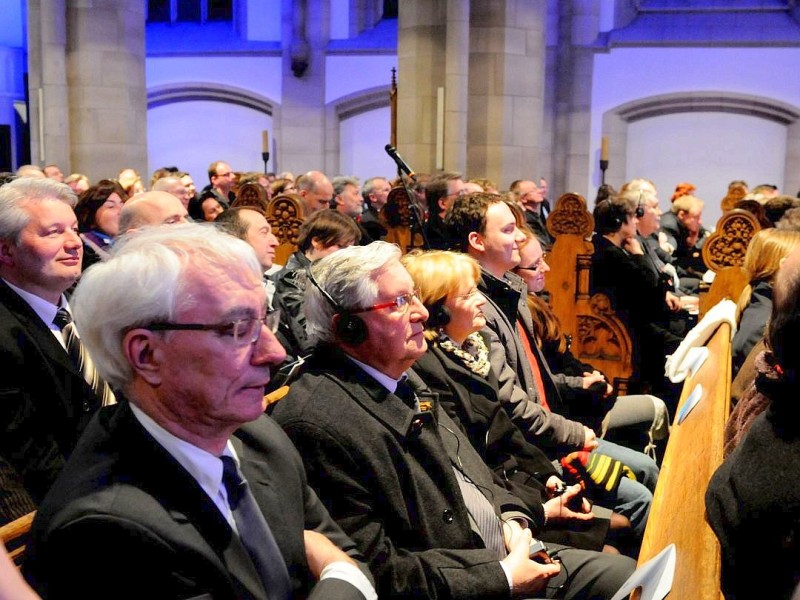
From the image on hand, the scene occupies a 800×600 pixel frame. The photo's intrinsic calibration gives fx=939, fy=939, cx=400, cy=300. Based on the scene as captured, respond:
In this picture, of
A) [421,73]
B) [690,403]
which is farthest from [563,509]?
[421,73]

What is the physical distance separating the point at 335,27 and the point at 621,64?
5.13m

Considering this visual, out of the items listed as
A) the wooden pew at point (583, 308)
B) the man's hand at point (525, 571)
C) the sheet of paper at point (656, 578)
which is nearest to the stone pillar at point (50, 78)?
the wooden pew at point (583, 308)

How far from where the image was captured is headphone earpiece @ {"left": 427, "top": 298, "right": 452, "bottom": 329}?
3.17 m

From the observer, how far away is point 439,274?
10.6 feet

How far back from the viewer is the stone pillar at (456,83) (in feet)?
31.6

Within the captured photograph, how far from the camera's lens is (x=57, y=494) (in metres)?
1.54

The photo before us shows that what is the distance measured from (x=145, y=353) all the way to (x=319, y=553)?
542mm

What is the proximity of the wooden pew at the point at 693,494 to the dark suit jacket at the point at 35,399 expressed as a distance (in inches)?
65.6

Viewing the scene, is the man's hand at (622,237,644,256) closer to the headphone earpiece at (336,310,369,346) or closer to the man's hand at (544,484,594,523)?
the man's hand at (544,484,594,523)

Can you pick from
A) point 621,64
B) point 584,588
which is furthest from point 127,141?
point 584,588

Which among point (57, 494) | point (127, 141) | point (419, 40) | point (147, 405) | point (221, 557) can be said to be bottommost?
point (221, 557)

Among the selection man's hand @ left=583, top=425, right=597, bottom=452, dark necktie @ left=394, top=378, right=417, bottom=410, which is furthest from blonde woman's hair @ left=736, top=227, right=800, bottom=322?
dark necktie @ left=394, top=378, right=417, bottom=410

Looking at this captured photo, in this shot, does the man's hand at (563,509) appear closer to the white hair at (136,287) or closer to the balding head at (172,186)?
the white hair at (136,287)

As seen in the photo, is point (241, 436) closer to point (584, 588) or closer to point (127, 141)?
point (584, 588)
